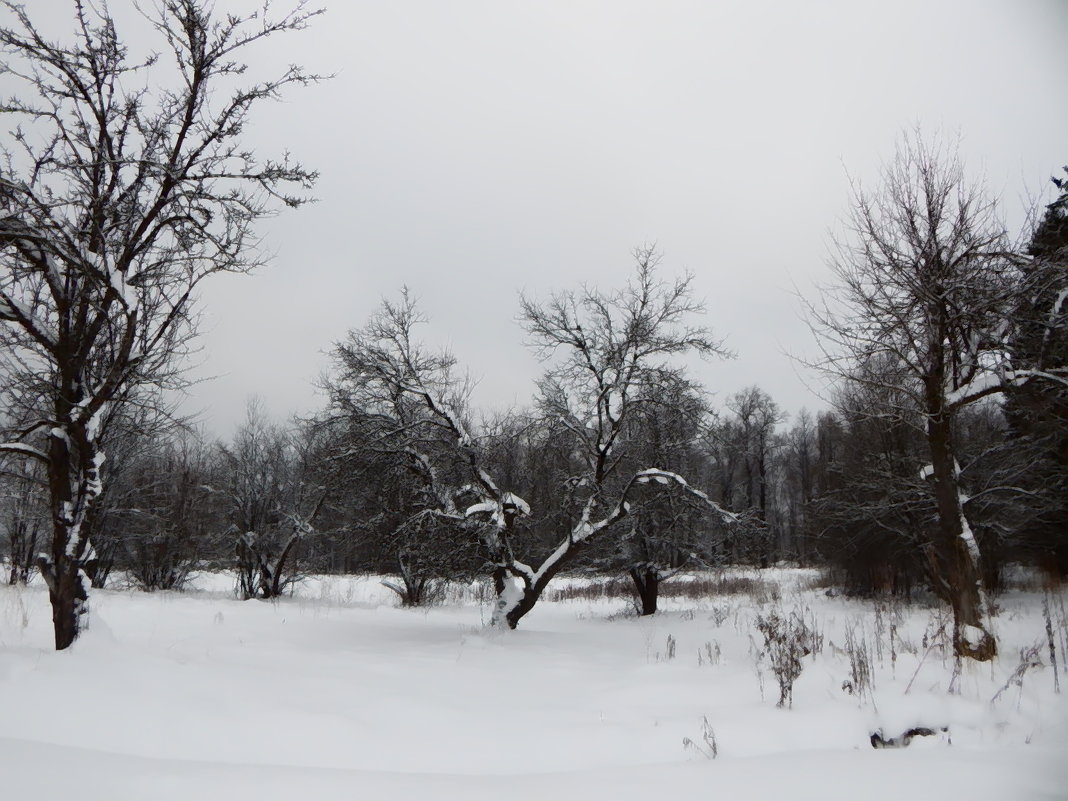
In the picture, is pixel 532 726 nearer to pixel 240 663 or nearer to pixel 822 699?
pixel 822 699

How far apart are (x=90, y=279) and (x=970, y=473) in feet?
57.5

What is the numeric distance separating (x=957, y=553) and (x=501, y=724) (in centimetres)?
591

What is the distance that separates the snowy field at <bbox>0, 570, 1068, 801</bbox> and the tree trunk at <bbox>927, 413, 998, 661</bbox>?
499 mm

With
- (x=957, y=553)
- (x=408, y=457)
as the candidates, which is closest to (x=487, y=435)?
(x=408, y=457)

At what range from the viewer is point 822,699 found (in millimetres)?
5859

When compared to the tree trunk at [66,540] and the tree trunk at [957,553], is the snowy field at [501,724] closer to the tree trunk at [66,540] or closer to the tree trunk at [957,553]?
the tree trunk at [66,540]

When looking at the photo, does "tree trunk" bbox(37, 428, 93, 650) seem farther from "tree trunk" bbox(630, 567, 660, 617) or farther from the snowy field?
"tree trunk" bbox(630, 567, 660, 617)

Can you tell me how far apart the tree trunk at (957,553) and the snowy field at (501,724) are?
1.64 ft

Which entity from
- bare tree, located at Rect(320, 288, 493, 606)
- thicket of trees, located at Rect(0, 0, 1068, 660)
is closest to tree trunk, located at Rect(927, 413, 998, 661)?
thicket of trees, located at Rect(0, 0, 1068, 660)

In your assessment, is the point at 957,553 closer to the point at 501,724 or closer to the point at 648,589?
the point at 501,724

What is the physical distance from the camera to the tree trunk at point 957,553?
702 cm

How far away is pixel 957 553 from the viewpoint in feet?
24.5

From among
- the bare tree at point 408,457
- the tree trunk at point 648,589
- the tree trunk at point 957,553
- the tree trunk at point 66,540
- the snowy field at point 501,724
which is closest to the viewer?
the snowy field at point 501,724

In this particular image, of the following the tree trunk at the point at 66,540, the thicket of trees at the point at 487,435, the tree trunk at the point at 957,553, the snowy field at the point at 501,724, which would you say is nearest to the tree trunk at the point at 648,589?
the thicket of trees at the point at 487,435
